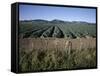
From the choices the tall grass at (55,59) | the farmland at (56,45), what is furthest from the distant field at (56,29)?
the tall grass at (55,59)

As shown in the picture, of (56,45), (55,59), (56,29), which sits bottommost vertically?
(55,59)

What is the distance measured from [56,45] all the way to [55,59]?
18 centimetres

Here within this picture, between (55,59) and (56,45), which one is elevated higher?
(56,45)

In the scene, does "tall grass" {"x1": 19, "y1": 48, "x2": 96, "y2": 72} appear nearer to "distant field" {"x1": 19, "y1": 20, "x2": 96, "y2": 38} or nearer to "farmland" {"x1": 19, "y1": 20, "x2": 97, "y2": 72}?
"farmland" {"x1": 19, "y1": 20, "x2": 97, "y2": 72}

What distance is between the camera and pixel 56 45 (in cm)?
375

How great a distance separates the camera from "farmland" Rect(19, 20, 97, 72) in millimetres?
3561

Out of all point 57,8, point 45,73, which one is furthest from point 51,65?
point 57,8

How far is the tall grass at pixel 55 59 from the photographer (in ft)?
11.7

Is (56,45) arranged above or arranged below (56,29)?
below

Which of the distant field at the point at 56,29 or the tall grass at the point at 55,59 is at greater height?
the distant field at the point at 56,29

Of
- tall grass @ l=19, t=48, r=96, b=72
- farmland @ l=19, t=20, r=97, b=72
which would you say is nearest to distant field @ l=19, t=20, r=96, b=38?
farmland @ l=19, t=20, r=97, b=72

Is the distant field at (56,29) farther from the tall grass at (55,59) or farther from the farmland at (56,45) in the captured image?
the tall grass at (55,59)

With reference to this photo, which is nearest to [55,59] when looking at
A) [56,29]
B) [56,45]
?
[56,45]

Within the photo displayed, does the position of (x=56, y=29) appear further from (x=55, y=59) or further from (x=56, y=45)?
(x=55, y=59)
